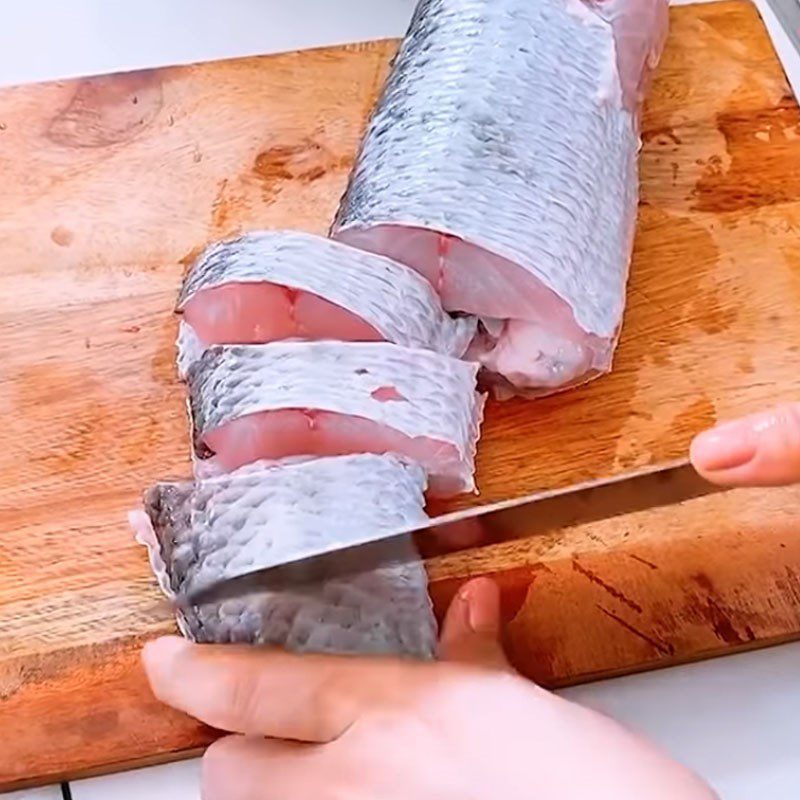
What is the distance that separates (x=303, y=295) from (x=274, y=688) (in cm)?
36

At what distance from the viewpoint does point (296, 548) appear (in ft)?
3.55

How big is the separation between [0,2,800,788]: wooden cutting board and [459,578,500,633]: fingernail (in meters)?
0.04

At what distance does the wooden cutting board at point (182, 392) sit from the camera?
1206 millimetres

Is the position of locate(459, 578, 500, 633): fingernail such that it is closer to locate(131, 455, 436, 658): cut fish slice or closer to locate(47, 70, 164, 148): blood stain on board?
locate(131, 455, 436, 658): cut fish slice

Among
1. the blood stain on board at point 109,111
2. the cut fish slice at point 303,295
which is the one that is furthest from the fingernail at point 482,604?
the blood stain on board at point 109,111

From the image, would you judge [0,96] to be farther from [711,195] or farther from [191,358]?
[711,195]

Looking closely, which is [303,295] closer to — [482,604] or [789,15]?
[482,604]

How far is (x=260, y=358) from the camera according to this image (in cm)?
121

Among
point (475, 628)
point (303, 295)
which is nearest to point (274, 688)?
point (475, 628)

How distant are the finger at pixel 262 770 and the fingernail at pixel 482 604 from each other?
176mm

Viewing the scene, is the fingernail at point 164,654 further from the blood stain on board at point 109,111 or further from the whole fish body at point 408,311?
the blood stain on board at point 109,111

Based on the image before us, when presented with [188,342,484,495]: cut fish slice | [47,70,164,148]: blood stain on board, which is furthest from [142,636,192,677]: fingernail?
[47,70,164,148]: blood stain on board

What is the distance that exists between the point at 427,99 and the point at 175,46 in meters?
0.57

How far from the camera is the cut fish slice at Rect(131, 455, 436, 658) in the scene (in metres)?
1.09
